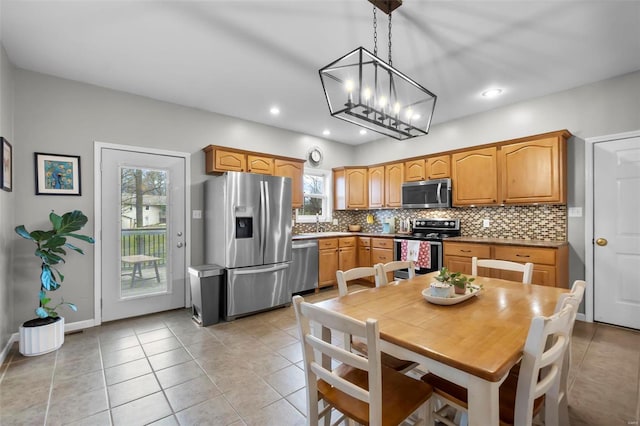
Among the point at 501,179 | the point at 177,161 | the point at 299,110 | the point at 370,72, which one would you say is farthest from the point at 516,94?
the point at 177,161

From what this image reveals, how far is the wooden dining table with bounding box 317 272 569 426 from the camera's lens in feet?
3.29

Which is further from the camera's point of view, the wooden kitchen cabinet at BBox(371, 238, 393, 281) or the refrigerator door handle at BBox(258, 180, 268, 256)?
the wooden kitchen cabinet at BBox(371, 238, 393, 281)

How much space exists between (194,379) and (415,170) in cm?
412

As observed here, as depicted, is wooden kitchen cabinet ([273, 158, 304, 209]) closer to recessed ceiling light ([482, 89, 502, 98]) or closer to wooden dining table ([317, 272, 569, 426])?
recessed ceiling light ([482, 89, 502, 98])

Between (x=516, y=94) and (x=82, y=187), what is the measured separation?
5256 mm

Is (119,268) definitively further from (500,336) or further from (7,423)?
(500,336)

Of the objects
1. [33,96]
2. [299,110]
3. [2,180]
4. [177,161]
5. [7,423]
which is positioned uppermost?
[299,110]

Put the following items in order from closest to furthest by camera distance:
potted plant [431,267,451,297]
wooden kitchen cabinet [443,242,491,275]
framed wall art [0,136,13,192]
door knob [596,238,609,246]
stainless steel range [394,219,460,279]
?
potted plant [431,267,451,297] → framed wall art [0,136,13,192] → door knob [596,238,609,246] → wooden kitchen cabinet [443,242,491,275] → stainless steel range [394,219,460,279]

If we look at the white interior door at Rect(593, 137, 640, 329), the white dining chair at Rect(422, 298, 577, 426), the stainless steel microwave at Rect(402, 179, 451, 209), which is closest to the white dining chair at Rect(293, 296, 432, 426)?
the white dining chair at Rect(422, 298, 577, 426)

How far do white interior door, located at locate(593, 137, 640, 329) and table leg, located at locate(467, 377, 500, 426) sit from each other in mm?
3452

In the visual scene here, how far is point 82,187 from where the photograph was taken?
10.8 feet

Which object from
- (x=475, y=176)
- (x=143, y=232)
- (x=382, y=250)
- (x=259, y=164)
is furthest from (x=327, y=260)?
(x=143, y=232)

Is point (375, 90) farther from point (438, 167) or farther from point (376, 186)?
point (376, 186)

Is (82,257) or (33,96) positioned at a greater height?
(33,96)
